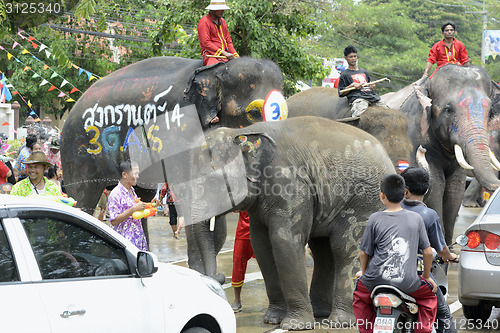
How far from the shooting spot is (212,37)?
29.1 feet

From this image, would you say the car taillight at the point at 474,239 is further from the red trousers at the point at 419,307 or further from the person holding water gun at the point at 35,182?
the person holding water gun at the point at 35,182

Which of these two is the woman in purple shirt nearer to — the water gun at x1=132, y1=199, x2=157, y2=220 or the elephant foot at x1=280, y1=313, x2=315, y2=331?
the water gun at x1=132, y1=199, x2=157, y2=220

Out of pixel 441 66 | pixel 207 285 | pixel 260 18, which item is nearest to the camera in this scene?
pixel 207 285

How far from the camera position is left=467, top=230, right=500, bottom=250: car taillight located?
640 cm

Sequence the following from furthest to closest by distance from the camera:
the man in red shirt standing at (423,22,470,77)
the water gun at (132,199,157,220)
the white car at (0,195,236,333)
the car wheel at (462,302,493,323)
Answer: the man in red shirt standing at (423,22,470,77)
the water gun at (132,199,157,220)
the car wheel at (462,302,493,323)
the white car at (0,195,236,333)

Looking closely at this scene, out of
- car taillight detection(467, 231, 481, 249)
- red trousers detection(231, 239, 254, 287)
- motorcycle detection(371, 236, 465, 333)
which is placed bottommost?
red trousers detection(231, 239, 254, 287)

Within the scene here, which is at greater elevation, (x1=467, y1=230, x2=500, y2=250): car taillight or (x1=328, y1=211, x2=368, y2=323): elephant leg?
(x1=467, y1=230, x2=500, y2=250): car taillight

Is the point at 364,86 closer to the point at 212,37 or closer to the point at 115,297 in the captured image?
the point at 212,37

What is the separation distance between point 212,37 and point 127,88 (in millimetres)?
1270

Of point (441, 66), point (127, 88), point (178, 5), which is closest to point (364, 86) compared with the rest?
point (441, 66)

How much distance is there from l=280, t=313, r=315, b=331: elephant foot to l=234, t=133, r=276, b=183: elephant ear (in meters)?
1.25

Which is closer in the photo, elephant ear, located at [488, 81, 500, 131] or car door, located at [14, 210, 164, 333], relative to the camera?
car door, located at [14, 210, 164, 333]

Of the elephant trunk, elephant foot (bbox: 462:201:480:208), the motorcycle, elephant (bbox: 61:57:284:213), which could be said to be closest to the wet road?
the elephant trunk

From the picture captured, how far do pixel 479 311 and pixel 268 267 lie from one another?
76.2 inches
